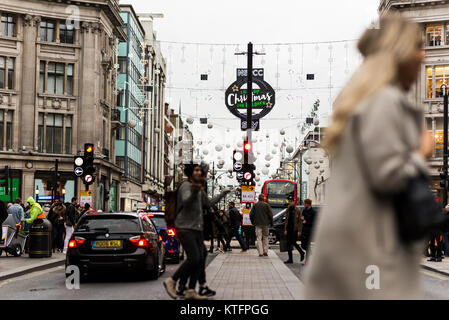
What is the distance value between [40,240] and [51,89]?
110 feet

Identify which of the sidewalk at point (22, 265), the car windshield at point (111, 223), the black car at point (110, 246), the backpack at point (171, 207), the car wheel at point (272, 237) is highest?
the backpack at point (171, 207)

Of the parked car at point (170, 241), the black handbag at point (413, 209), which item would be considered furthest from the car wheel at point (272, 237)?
the black handbag at point (413, 209)

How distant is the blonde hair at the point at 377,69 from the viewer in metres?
3.19

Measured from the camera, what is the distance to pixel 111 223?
1500cm

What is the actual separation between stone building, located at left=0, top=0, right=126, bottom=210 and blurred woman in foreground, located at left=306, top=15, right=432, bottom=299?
49.4m

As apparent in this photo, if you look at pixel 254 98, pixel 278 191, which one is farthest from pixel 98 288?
pixel 278 191

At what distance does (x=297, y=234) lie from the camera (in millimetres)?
21625

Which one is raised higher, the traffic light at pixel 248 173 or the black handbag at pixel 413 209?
the traffic light at pixel 248 173

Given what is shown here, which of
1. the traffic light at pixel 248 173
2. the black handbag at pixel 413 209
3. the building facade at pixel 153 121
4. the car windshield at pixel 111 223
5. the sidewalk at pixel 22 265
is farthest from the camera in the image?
the building facade at pixel 153 121

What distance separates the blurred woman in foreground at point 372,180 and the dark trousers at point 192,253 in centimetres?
699

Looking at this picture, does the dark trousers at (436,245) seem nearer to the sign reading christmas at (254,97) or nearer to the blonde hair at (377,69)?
the sign reading christmas at (254,97)

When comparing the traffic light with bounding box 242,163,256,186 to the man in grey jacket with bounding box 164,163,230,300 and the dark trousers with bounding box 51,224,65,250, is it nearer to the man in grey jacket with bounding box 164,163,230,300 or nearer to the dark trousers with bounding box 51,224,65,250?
the dark trousers with bounding box 51,224,65,250

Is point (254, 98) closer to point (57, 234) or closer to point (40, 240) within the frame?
point (57, 234)
